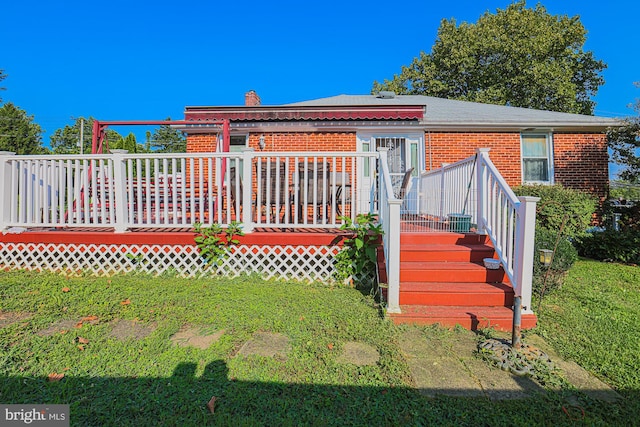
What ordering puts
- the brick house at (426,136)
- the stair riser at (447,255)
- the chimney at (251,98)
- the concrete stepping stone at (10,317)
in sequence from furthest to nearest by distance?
the chimney at (251,98), the brick house at (426,136), the stair riser at (447,255), the concrete stepping stone at (10,317)

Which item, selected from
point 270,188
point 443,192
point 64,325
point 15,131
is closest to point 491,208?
point 443,192

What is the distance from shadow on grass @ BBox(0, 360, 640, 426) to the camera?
1.88m

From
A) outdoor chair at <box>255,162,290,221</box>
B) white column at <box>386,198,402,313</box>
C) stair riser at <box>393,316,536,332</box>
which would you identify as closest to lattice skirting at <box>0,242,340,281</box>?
outdoor chair at <box>255,162,290,221</box>

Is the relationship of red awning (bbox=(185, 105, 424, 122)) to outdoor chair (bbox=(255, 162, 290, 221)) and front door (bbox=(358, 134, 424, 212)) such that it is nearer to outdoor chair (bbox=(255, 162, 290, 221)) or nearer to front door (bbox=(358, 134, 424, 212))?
front door (bbox=(358, 134, 424, 212))

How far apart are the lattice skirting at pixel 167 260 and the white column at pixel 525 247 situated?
2.09m

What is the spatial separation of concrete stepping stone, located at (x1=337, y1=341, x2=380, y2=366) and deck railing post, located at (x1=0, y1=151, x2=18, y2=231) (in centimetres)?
509

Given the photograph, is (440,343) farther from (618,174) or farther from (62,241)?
(618,174)

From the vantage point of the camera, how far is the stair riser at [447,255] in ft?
13.1

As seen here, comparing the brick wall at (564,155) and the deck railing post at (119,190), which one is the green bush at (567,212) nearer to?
the brick wall at (564,155)

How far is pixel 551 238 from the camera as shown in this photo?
14.5 feet

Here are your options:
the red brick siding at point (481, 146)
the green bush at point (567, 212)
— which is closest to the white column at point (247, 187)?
the red brick siding at point (481, 146)

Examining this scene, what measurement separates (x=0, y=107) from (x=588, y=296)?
47.5 m

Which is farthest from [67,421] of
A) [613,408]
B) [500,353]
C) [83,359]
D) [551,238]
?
[551,238]

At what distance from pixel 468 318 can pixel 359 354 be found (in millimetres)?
1209
